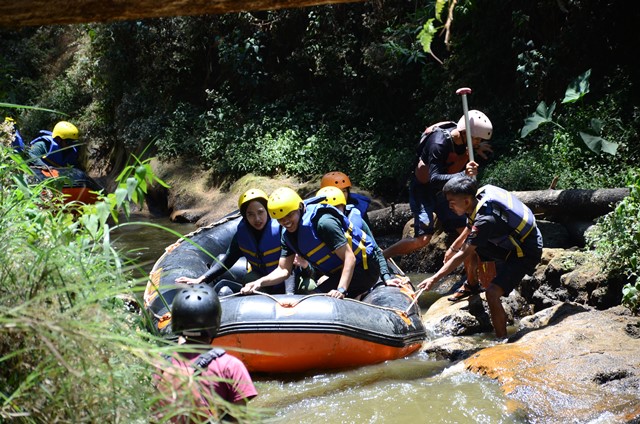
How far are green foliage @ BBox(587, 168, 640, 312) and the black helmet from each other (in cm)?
396

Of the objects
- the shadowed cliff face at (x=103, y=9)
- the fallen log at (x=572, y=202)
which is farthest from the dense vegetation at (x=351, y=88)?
the shadowed cliff face at (x=103, y=9)

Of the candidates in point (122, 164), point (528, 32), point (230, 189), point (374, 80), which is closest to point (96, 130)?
point (122, 164)

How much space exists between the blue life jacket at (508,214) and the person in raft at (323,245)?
3.57ft

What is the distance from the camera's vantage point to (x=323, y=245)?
21.9 ft

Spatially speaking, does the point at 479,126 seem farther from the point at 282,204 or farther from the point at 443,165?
the point at 282,204

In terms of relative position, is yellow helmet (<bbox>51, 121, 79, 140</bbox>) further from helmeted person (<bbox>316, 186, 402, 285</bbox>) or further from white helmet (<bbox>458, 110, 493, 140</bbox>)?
white helmet (<bbox>458, 110, 493, 140</bbox>)

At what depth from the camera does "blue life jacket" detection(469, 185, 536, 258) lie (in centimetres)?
618

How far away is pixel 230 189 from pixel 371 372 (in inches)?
359

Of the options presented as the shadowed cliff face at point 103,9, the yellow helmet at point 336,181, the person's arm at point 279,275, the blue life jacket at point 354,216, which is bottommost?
the person's arm at point 279,275

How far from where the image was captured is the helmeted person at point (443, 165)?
7.50 metres

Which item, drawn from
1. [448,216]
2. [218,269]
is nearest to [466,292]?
[448,216]

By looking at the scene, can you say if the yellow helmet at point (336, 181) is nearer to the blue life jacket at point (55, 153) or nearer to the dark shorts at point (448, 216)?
the dark shorts at point (448, 216)

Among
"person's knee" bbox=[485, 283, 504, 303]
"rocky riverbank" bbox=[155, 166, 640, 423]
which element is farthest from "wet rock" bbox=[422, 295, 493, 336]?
"person's knee" bbox=[485, 283, 504, 303]

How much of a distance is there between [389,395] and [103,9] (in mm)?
3796
